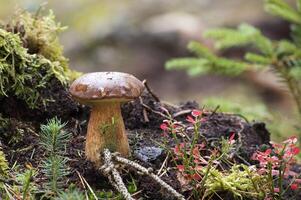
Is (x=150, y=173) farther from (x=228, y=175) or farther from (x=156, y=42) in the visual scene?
(x=156, y=42)

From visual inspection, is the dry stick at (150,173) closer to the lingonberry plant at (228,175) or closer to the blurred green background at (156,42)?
the lingonberry plant at (228,175)

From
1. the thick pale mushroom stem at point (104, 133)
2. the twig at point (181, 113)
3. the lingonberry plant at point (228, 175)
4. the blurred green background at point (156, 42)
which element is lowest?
the lingonberry plant at point (228, 175)

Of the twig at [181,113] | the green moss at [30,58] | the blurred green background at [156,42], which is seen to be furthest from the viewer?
the blurred green background at [156,42]

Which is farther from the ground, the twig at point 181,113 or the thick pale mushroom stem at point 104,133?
the twig at point 181,113

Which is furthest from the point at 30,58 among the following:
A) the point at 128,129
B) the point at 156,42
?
the point at 156,42

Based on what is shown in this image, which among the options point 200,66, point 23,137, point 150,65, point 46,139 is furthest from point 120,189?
point 150,65

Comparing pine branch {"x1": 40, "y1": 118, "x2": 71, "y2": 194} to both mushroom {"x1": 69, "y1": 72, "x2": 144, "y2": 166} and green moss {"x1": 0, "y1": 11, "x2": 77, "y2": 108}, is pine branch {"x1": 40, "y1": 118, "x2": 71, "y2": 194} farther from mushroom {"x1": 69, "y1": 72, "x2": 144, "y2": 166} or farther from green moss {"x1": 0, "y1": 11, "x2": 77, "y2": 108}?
green moss {"x1": 0, "y1": 11, "x2": 77, "y2": 108}

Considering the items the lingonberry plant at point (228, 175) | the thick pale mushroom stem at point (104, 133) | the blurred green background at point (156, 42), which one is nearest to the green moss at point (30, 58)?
the thick pale mushroom stem at point (104, 133)
